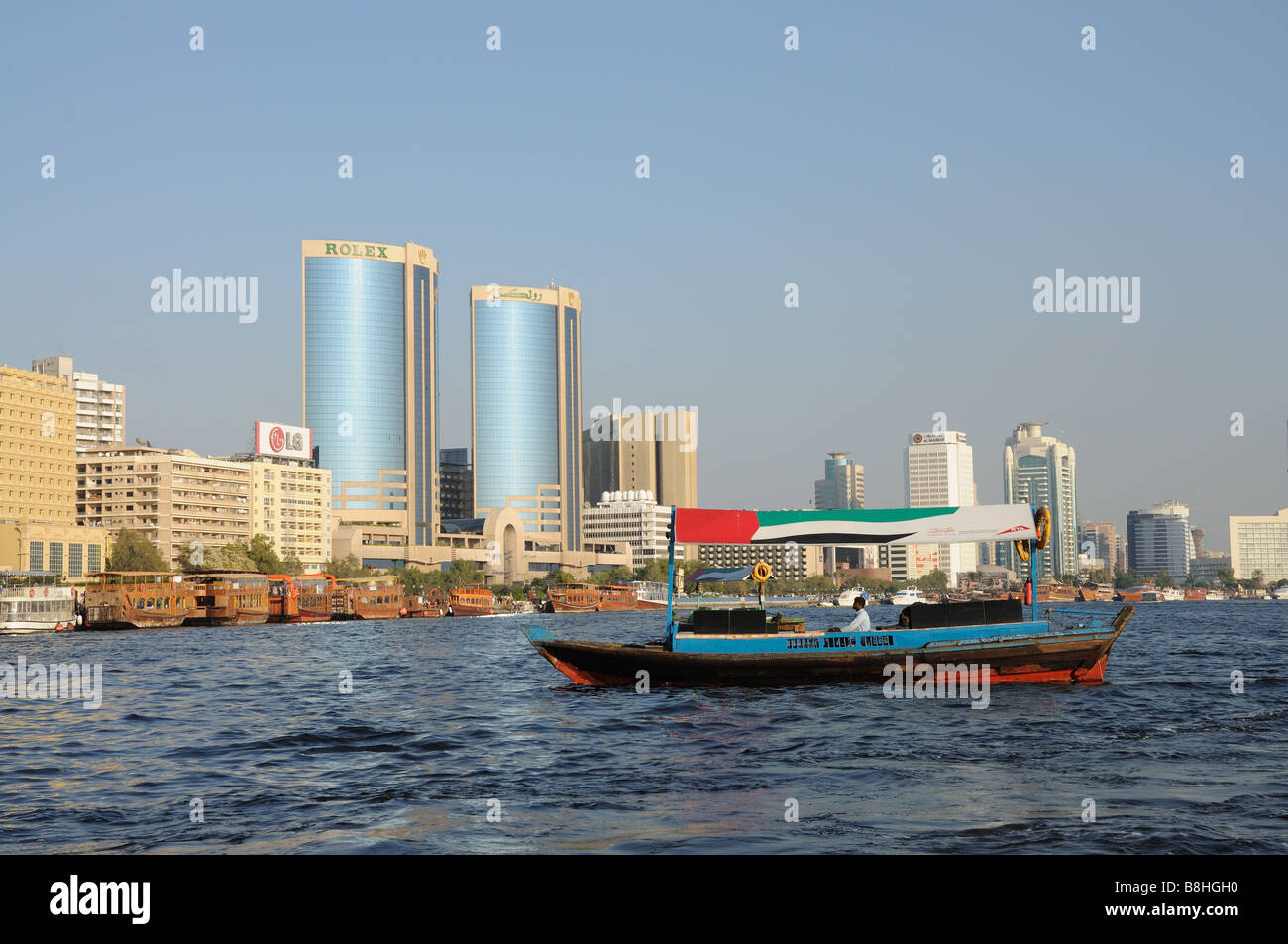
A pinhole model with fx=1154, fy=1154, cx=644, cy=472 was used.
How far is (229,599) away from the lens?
118875 mm

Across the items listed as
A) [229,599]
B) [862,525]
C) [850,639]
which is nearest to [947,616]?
[850,639]

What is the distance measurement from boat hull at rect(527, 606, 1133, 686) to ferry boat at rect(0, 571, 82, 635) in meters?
87.2

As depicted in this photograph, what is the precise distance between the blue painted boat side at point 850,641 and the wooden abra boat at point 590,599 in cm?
13302

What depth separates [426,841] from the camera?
13.1m

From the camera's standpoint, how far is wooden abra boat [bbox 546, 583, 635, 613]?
164000 millimetres

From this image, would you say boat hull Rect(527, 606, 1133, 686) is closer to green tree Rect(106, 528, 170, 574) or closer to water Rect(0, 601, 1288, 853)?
water Rect(0, 601, 1288, 853)

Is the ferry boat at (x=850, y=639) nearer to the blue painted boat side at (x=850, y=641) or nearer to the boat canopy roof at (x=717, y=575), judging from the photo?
the blue painted boat side at (x=850, y=641)

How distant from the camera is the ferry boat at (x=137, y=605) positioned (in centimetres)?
10794

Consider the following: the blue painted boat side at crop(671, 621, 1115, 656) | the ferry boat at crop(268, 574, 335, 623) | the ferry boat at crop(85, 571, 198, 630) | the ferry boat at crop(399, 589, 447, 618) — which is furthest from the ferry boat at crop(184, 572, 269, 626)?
the blue painted boat side at crop(671, 621, 1115, 656)

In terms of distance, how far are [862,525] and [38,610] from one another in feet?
318

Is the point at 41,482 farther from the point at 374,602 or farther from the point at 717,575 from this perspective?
the point at 717,575

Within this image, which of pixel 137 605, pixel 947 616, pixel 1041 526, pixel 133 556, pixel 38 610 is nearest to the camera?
pixel 947 616

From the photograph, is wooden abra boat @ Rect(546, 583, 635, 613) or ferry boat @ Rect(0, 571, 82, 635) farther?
wooden abra boat @ Rect(546, 583, 635, 613)
